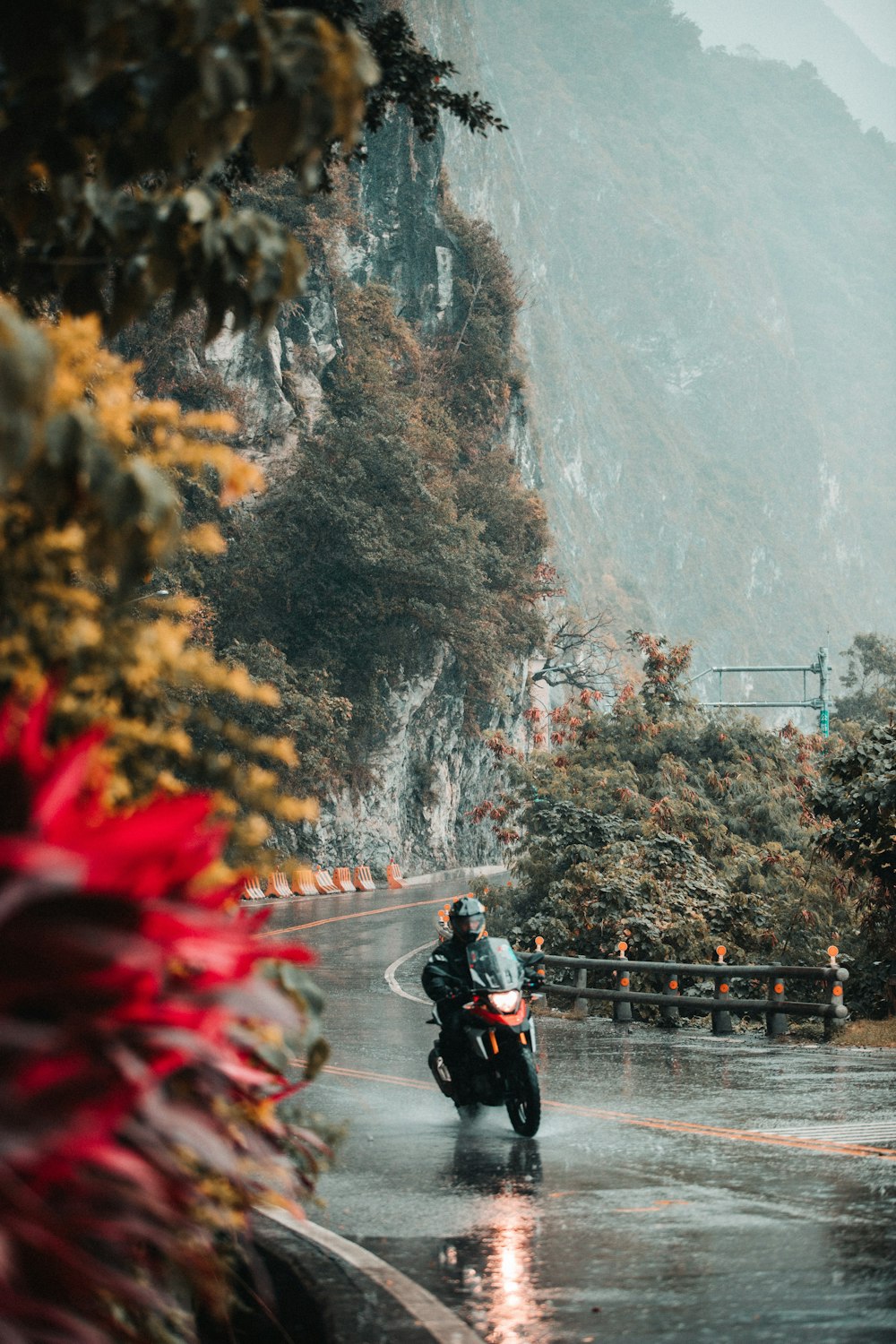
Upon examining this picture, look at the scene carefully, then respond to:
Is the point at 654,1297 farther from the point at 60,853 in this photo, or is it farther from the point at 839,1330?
the point at 60,853

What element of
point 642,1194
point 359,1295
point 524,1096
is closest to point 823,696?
point 524,1096

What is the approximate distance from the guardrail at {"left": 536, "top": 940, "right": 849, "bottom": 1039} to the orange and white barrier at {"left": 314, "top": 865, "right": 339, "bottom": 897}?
1259 inches

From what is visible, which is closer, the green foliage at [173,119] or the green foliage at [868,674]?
the green foliage at [173,119]

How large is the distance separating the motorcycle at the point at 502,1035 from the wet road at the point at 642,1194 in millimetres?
275

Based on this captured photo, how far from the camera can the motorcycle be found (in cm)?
1198

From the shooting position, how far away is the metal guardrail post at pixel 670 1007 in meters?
22.6

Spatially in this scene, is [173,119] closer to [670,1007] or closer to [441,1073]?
[441,1073]

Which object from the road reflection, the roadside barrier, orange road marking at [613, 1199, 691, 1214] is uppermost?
the roadside barrier

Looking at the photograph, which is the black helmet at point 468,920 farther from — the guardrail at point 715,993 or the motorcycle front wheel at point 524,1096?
the guardrail at point 715,993

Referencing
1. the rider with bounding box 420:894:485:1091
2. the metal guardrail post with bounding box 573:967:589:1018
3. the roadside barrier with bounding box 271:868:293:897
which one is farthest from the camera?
the roadside barrier with bounding box 271:868:293:897

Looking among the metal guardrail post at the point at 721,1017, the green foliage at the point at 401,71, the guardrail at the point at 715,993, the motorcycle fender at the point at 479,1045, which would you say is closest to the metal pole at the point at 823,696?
the guardrail at the point at 715,993

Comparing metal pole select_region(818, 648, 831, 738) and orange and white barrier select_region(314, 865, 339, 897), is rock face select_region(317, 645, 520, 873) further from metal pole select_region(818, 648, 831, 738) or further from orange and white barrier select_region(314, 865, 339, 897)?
metal pole select_region(818, 648, 831, 738)

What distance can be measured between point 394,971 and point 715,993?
29.4 ft

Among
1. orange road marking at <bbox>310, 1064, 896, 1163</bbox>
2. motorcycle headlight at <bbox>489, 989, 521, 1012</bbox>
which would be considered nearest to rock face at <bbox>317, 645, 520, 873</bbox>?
orange road marking at <bbox>310, 1064, 896, 1163</bbox>
